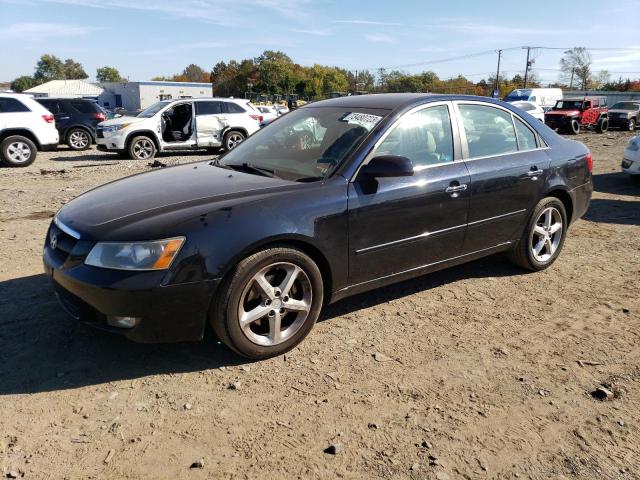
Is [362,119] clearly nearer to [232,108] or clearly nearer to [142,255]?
[142,255]

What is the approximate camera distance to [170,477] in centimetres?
233

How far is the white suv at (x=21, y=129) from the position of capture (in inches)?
499

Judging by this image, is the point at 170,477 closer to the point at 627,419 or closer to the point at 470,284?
the point at 627,419

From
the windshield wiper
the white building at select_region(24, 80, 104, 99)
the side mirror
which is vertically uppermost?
the white building at select_region(24, 80, 104, 99)

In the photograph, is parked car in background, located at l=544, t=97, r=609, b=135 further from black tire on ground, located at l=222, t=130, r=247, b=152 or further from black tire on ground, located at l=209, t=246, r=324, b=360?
black tire on ground, located at l=209, t=246, r=324, b=360

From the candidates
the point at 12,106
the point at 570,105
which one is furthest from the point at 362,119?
the point at 570,105

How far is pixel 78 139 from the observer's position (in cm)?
1681

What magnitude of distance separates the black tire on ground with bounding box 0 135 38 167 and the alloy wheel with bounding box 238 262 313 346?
12018mm

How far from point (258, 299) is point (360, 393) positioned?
0.84m

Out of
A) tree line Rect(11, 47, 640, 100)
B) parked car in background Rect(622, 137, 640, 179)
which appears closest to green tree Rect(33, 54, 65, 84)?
tree line Rect(11, 47, 640, 100)

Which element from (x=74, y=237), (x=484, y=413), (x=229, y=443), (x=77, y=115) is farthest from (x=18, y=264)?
(x=77, y=115)

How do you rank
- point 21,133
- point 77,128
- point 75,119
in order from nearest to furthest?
point 21,133
point 75,119
point 77,128

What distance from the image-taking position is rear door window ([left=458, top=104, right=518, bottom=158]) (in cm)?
427

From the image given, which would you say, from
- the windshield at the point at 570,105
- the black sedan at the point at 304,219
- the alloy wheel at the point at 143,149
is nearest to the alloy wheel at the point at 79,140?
the alloy wheel at the point at 143,149
